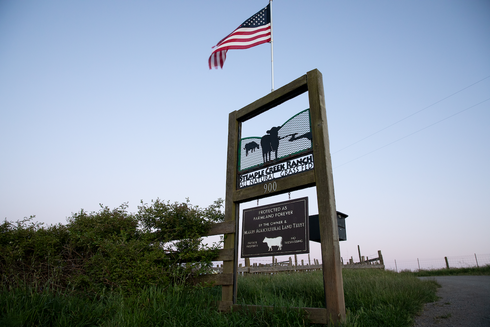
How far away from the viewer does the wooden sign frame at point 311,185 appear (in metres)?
4.42

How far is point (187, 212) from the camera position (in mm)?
6445

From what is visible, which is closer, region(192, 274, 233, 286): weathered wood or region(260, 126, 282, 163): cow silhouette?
region(192, 274, 233, 286): weathered wood

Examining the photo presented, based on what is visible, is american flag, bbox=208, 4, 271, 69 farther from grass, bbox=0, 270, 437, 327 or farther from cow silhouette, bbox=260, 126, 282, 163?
grass, bbox=0, 270, 437, 327

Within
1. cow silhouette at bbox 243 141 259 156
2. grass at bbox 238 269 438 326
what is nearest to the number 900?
cow silhouette at bbox 243 141 259 156

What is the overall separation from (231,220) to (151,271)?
1.75 m

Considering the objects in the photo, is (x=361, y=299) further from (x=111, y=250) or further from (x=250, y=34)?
(x=250, y=34)

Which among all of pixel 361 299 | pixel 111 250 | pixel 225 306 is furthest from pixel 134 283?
pixel 361 299

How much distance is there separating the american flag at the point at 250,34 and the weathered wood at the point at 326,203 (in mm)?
2592

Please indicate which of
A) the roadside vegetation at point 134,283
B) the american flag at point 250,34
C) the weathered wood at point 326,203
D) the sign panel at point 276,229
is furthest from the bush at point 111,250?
the american flag at point 250,34

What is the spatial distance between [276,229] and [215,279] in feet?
5.12

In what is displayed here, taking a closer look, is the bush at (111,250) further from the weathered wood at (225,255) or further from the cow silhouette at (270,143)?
the cow silhouette at (270,143)

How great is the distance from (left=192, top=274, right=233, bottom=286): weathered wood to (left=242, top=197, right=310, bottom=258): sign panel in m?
0.51

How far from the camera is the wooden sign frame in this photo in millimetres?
4418

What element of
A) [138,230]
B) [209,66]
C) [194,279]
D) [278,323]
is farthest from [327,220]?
[209,66]
